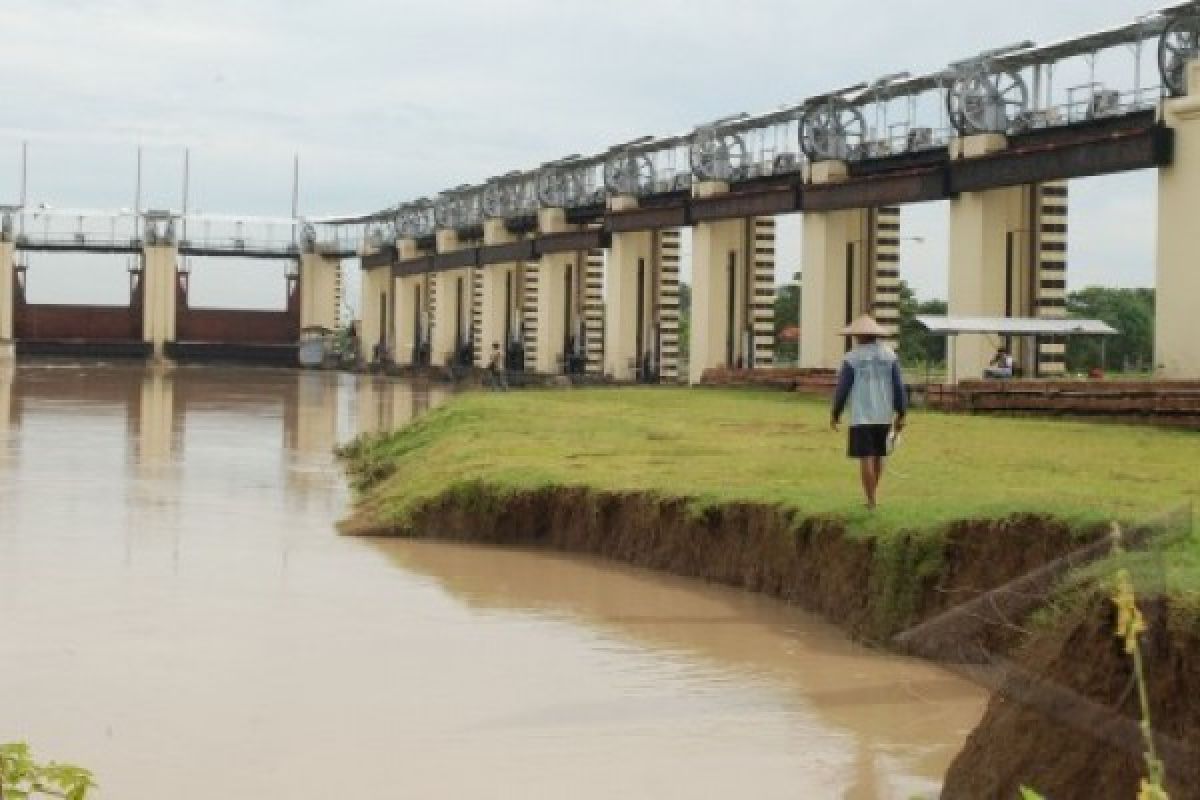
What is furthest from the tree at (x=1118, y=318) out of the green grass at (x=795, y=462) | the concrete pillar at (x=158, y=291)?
the green grass at (x=795, y=462)

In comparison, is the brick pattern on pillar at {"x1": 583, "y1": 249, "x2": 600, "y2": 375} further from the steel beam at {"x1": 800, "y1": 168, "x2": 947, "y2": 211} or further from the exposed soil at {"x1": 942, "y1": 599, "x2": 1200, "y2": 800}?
the exposed soil at {"x1": 942, "y1": 599, "x2": 1200, "y2": 800}

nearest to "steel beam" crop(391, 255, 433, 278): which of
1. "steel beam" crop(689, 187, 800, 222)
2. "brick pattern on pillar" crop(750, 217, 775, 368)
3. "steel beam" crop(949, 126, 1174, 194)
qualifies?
"brick pattern on pillar" crop(750, 217, 775, 368)

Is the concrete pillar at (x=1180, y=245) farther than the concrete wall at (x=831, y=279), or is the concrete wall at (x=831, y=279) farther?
the concrete wall at (x=831, y=279)

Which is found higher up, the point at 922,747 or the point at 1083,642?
the point at 1083,642

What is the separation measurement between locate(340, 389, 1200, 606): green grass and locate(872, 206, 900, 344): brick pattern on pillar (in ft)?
30.3

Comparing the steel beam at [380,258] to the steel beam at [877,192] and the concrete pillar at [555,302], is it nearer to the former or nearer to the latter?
the concrete pillar at [555,302]

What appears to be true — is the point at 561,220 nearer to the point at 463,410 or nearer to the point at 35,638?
the point at 463,410

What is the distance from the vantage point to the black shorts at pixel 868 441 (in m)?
13.0

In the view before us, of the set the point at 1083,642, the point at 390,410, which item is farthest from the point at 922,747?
the point at 390,410

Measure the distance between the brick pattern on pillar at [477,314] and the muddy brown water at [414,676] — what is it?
44227 millimetres

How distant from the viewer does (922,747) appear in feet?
29.8

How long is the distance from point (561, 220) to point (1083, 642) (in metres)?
49.5

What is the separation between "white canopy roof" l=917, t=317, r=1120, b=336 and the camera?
26594 millimetres

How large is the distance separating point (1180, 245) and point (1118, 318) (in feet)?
186
